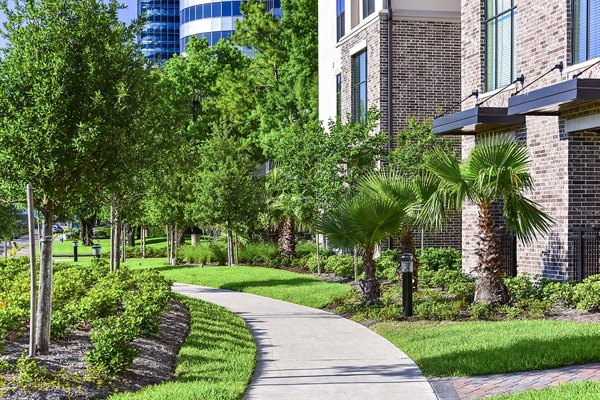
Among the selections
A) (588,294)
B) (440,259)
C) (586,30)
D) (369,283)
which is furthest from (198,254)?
(588,294)

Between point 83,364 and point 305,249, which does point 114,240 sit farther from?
point 83,364

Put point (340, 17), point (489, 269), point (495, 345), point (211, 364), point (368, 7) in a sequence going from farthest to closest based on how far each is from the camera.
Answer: point (340, 17) < point (368, 7) < point (489, 269) < point (495, 345) < point (211, 364)

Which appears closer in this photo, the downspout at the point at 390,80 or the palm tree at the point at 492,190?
the palm tree at the point at 492,190

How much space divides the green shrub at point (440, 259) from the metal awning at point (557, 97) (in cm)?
668

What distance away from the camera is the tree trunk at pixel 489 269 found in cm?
1408

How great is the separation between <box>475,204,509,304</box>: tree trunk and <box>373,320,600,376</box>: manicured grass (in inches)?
51.6

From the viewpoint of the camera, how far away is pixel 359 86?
88.5 feet

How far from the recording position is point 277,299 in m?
18.8

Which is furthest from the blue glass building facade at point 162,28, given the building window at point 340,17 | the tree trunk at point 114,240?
the tree trunk at point 114,240

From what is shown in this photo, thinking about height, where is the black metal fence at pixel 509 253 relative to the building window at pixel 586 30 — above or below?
below

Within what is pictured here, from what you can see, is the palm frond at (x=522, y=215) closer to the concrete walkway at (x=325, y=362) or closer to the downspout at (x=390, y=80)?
the concrete walkway at (x=325, y=362)

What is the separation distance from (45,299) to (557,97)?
8566 millimetres

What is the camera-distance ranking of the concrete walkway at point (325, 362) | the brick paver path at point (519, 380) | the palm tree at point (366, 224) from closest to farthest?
the brick paver path at point (519, 380), the concrete walkway at point (325, 362), the palm tree at point (366, 224)

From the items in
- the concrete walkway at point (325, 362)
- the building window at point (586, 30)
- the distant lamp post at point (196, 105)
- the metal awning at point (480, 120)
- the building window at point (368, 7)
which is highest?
the building window at point (368, 7)
